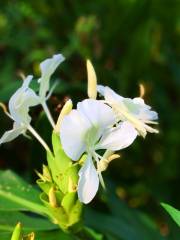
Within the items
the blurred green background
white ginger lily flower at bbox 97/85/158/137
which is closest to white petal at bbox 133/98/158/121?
white ginger lily flower at bbox 97/85/158/137

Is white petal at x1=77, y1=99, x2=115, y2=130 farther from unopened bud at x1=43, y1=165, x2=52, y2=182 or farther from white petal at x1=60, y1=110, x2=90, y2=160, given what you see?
unopened bud at x1=43, y1=165, x2=52, y2=182

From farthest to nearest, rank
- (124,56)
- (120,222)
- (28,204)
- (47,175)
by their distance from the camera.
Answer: (124,56)
(120,222)
(28,204)
(47,175)

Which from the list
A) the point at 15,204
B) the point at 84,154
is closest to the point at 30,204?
the point at 15,204

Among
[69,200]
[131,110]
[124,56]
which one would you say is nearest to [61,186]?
[69,200]

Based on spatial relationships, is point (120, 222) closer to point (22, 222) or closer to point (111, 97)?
point (22, 222)

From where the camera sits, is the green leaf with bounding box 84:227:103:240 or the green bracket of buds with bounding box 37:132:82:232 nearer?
the green bracket of buds with bounding box 37:132:82:232

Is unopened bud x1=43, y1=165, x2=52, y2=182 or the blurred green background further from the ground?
unopened bud x1=43, y1=165, x2=52, y2=182
